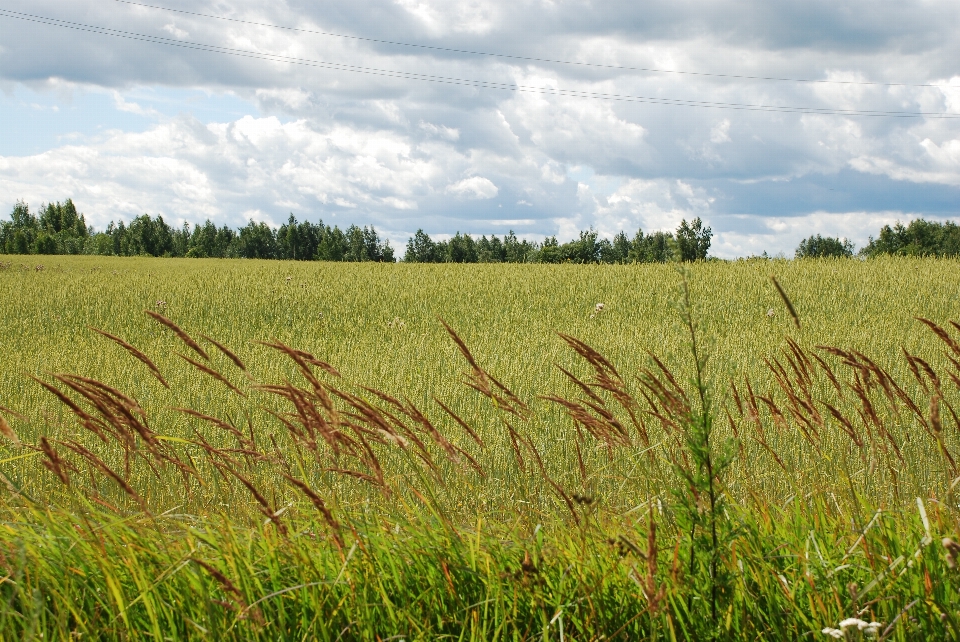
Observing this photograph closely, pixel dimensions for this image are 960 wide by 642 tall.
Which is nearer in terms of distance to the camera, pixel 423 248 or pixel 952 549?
pixel 952 549

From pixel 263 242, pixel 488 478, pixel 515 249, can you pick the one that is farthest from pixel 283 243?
pixel 488 478

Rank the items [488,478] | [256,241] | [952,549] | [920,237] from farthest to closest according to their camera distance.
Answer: [256,241]
[920,237]
[488,478]
[952,549]

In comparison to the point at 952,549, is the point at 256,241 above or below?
above

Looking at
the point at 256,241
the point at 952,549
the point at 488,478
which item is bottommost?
the point at 488,478

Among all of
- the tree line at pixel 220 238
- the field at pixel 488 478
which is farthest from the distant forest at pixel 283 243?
the field at pixel 488 478

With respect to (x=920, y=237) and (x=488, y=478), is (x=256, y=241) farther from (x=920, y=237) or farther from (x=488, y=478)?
(x=488, y=478)

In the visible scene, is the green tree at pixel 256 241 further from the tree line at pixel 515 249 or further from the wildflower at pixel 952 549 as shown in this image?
the wildflower at pixel 952 549

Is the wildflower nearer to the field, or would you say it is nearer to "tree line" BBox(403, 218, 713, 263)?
the field

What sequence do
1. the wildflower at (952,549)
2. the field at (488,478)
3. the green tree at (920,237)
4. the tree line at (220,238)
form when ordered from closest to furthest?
1. the wildflower at (952,549)
2. the field at (488,478)
3. the green tree at (920,237)
4. the tree line at (220,238)

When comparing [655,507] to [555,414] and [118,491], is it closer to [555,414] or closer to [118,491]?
[555,414]

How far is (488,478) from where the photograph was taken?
3.56 meters

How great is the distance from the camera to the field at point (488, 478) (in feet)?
5.96

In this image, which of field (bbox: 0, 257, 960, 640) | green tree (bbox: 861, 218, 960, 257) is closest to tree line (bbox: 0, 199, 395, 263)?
green tree (bbox: 861, 218, 960, 257)

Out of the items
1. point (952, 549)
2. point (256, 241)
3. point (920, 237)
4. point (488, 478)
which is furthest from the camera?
point (256, 241)
